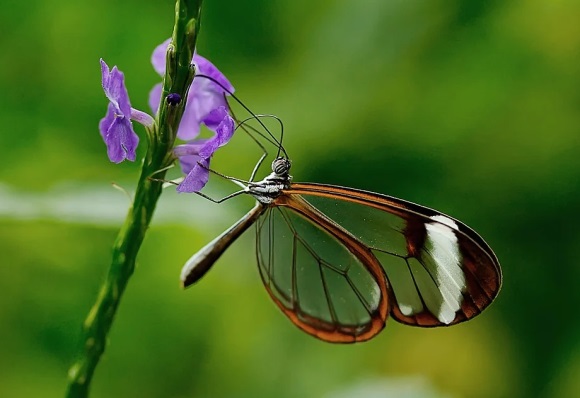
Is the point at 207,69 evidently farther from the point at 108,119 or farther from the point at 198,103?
the point at 108,119

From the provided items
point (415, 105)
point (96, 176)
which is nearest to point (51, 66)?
point (96, 176)

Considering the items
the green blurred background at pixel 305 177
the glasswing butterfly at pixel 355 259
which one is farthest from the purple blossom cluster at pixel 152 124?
the green blurred background at pixel 305 177

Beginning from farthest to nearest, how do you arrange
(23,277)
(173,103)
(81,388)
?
(23,277)
(81,388)
(173,103)

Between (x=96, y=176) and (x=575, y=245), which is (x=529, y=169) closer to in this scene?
(x=575, y=245)

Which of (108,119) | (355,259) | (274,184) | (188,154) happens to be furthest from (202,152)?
(355,259)

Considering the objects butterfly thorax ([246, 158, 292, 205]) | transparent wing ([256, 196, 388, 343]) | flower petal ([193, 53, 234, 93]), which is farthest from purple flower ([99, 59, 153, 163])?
transparent wing ([256, 196, 388, 343])
